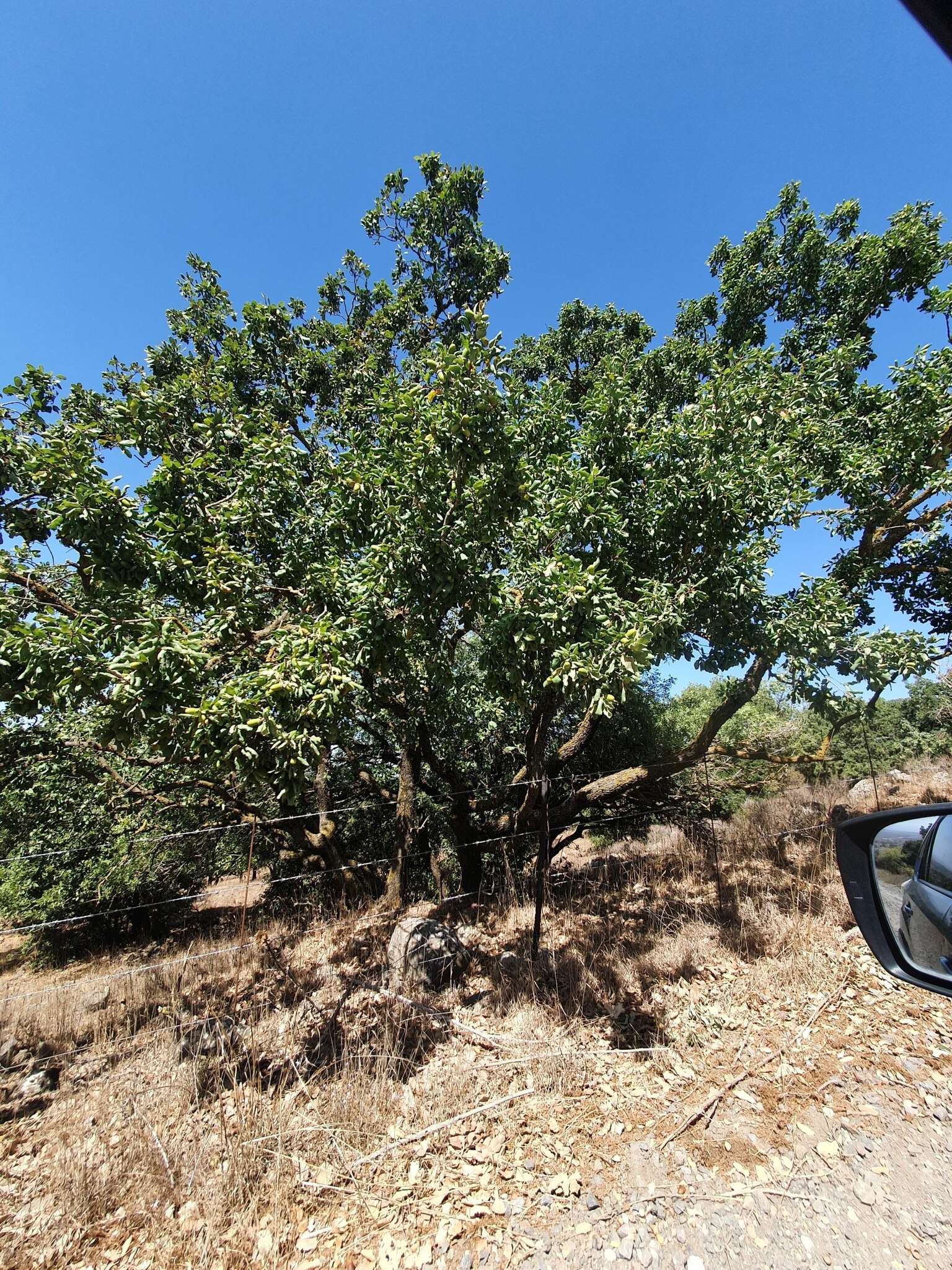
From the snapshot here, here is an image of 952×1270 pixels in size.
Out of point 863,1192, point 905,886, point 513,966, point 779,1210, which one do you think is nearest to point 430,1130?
point 779,1210

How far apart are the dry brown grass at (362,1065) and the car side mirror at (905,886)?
1.97m

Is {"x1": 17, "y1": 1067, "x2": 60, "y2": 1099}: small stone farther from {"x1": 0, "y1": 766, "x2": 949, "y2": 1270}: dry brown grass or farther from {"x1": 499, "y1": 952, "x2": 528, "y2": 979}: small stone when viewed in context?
{"x1": 499, "y1": 952, "x2": 528, "y2": 979}: small stone

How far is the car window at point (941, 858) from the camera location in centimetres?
187

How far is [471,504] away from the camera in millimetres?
4105

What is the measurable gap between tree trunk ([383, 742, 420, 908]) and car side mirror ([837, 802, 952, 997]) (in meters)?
5.96

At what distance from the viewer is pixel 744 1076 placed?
10.8 feet

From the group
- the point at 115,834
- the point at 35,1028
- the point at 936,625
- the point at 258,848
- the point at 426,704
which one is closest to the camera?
the point at 35,1028

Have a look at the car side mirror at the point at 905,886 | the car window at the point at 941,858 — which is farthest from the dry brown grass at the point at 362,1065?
the car window at the point at 941,858

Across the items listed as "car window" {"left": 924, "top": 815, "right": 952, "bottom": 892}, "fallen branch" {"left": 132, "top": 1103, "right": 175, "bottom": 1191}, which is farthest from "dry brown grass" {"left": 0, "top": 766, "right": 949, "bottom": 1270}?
"car window" {"left": 924, "top": 815, "right": 952, "bottom": 892}

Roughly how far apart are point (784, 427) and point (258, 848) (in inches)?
479

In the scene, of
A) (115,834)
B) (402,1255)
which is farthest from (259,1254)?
(115,834)

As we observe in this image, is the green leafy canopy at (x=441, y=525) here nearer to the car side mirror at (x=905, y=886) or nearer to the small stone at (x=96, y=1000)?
the car side mirror at (x=905, y=886)

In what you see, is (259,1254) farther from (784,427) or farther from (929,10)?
(784,427)

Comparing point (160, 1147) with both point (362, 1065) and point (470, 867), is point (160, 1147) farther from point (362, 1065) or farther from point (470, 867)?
point (470, 867)
